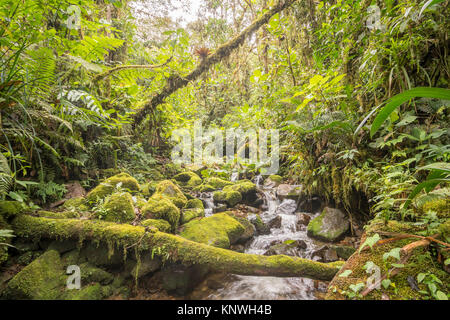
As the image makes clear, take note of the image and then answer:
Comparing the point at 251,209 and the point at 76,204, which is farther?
the point at 251,209

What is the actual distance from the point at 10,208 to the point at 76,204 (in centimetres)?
Answer: 70

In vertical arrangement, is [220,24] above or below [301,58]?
above

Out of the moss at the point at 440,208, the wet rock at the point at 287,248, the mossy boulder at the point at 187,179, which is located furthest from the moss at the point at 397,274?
the mossy boulder at the point at 187,179

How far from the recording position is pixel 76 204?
8.91 ft

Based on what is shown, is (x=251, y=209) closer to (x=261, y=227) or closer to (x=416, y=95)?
(x=261, y=227)

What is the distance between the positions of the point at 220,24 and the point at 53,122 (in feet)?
21.5

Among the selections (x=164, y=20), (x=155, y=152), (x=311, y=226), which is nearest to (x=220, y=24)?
(x=164, y=20)

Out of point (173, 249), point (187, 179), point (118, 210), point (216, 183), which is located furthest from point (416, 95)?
point (187, 179)

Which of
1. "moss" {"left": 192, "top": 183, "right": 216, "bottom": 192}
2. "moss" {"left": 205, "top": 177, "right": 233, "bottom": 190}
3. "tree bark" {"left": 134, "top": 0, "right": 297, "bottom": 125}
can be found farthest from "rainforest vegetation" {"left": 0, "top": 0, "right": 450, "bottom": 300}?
"moss" {"left": 205, "top": 177, "right": 233, "bottom": 190}

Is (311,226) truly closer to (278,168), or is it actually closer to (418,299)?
(418,299)

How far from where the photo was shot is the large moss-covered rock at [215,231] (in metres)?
2.82

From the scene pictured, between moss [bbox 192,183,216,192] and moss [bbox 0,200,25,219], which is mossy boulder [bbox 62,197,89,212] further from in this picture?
moss [bbox 192,183,216,192]

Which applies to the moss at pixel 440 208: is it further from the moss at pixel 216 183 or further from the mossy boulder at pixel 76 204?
the moss at pixel 216 183
